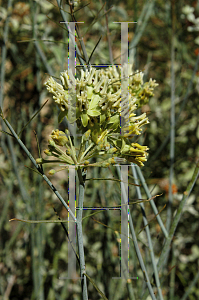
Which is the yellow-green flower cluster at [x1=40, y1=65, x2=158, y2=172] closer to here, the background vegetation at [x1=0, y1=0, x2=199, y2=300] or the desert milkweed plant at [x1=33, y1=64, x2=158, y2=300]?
the desert milkweed plant at [x1=33, y1=64, x2=158, y2=300]

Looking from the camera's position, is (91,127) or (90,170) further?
(90,170)

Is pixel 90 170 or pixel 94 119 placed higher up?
pixel 94 119

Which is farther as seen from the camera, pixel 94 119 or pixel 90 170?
pixel 90 170

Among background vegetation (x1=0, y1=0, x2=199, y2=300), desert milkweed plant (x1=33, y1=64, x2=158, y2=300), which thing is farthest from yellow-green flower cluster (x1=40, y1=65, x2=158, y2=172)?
background vegetation (x1=0, y1=0, x2=199, y2=300)

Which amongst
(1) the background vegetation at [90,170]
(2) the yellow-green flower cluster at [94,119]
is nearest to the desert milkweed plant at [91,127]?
(2) the yellow-green flower cluster at [94,119]

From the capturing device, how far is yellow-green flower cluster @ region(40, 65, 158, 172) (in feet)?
1.26

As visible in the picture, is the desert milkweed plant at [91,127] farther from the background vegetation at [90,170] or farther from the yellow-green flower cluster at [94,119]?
the background vegetation at [90,170]

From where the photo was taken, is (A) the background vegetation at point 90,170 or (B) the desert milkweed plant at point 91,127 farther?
(A) the background vegetation at point 90,170

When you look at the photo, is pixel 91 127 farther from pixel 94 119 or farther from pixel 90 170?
pixel 90 170

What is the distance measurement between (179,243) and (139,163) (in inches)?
33.7

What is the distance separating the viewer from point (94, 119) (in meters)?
0.40

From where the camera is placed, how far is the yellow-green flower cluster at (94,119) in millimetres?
384

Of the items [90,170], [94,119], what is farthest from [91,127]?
[90,170]

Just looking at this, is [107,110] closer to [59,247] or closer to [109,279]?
[109,279]
